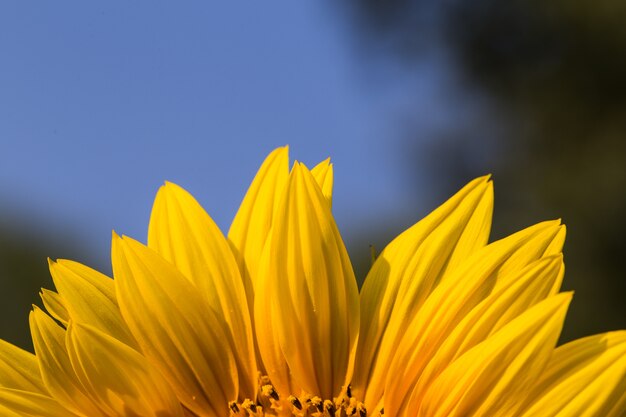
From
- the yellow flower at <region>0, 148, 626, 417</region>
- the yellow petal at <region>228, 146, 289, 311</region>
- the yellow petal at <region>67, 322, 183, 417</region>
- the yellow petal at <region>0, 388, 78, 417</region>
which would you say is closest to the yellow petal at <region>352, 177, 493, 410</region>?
the yellow flower at <region>0, 148, 626, 417</region>

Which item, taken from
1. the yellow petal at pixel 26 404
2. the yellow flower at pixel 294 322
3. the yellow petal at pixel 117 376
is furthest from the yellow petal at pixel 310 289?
the yellow petal at pixel 26 404

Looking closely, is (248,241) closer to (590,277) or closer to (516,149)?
(590,277)

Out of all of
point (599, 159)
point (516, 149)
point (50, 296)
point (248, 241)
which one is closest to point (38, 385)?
point (50, 296)

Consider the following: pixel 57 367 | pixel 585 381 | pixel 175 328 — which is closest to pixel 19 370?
pixel 57 367

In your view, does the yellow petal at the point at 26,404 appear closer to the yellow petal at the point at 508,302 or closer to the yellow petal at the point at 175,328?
the yellow petal at the point at 175,328

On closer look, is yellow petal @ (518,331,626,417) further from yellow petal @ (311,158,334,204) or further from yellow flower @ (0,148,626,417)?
yellow petal @ (311,158,334,204)

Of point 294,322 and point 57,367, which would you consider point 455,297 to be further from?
point 57,367
